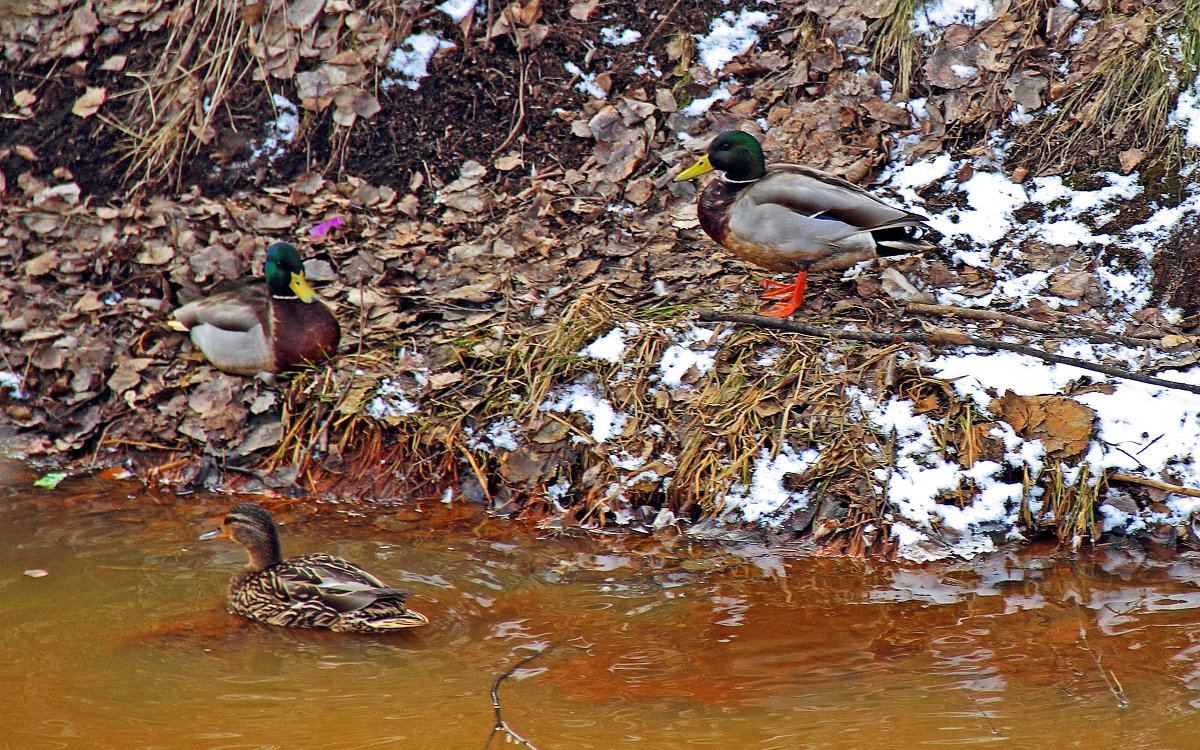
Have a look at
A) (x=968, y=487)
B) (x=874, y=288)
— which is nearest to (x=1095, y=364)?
(x=968, y=487)

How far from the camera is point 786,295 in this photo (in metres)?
4.61

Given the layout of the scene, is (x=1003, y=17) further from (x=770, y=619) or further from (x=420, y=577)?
(x=420, y=577)

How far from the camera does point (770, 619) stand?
3410 millimetres

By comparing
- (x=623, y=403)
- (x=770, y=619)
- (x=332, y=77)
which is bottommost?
(x=770, y=619)

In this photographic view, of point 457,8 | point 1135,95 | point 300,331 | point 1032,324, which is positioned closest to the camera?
point 1032,324

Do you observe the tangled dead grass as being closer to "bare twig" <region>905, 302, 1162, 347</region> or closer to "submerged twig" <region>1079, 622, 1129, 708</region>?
"bare twig" <region>905, 302, 1162, 347</region>

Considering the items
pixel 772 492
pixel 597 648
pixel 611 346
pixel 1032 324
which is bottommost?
pixel 597 648

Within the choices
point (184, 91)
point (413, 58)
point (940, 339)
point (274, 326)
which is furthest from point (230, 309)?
point (940, 339)

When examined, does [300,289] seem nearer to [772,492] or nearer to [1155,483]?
[772,492]

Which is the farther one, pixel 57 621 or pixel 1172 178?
pixel 1172 178

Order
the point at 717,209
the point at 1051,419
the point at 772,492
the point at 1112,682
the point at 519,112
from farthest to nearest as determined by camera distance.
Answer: the point at 519,112 < the point at 717,209 < the point at 772,492 < the point at 1051,419 < the point at 1112,682

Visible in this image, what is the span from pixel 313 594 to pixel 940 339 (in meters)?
2.49

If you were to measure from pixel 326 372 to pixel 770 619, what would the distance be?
7.20 feet

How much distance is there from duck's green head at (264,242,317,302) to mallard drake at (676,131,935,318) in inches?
67.1
